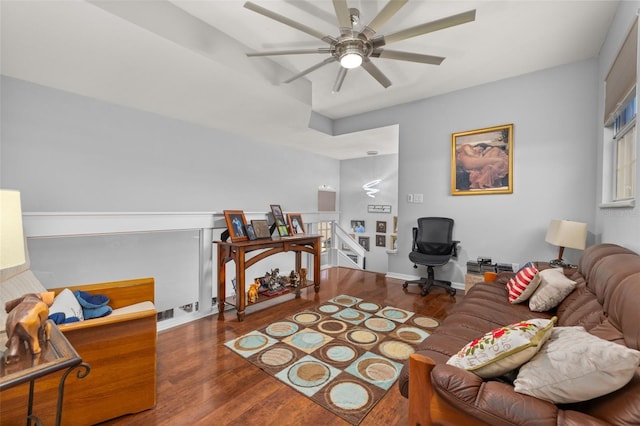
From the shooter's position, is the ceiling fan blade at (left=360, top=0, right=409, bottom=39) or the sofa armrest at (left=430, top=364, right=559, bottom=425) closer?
the sofa armrest at (left=430, top=364, right=559, bottom=425)

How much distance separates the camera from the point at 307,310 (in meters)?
3.10

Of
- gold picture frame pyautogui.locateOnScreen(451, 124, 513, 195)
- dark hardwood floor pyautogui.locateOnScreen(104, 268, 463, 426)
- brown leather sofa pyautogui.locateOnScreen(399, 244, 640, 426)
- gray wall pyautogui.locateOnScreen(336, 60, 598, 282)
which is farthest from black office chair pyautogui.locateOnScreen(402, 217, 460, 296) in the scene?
brown leather sofa pyautogui.locateOnScreen(399, 244, 640, 426)

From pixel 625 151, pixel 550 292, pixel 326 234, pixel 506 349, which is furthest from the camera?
pixel 326 234

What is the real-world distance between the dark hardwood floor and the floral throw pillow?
73cm

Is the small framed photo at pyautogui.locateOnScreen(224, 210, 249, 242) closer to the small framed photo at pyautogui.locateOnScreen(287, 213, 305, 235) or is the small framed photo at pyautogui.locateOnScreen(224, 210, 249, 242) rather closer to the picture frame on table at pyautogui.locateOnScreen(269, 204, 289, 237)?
the picture frame on table at pyautogui.locateOnScreen(269, 204, 289, 237)

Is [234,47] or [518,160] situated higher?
[234,47]

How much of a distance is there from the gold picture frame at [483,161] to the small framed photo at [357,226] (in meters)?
2.98

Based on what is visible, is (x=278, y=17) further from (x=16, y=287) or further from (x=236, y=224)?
(x=16, y=287)

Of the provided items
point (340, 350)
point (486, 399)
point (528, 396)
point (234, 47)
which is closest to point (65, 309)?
point (340, 350)

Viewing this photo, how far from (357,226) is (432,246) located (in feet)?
9.82

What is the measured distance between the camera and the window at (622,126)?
1.93m

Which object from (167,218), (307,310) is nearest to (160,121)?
(167,218)

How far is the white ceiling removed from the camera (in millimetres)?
2008

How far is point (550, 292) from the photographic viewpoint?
195cm
